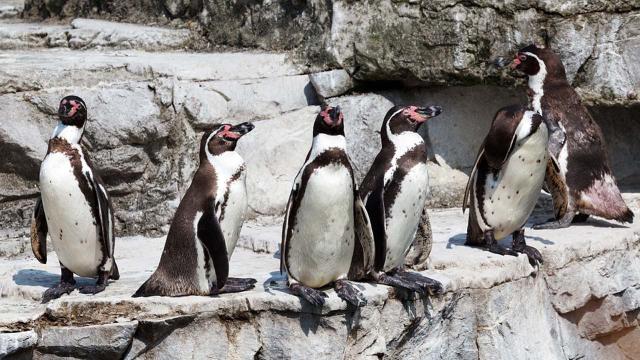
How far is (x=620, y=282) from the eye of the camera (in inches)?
278

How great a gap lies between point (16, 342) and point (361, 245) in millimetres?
1551

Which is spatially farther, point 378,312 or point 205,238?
point 378,312

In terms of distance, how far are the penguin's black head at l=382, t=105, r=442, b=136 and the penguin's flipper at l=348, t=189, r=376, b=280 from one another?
1.65ft

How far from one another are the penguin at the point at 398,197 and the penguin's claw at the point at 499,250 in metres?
0.76

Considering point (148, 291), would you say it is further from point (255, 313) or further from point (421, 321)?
point (421, 321)

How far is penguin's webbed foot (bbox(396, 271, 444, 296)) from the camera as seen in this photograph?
5.77 meters

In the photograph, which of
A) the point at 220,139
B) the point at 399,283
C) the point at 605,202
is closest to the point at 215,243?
the point at 220,139

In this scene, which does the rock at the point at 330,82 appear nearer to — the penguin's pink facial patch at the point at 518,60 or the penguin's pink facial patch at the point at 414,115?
the penguin's pink facial patch at the point at 518,60

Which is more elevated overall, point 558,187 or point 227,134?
point 227,134

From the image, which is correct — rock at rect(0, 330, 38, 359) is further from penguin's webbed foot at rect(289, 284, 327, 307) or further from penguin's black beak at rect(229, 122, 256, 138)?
penguin's black beak at rect(229, 122, 256, 138)

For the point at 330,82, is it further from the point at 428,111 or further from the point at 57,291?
the point at 57,291

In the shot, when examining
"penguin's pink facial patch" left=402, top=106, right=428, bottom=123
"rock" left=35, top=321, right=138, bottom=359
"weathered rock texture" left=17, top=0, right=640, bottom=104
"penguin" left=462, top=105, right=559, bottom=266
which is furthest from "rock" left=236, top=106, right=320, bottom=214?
"rock" left=35, top=321, right=138, bottom=359

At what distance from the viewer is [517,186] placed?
6.57 meters

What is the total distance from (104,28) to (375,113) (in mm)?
2059
